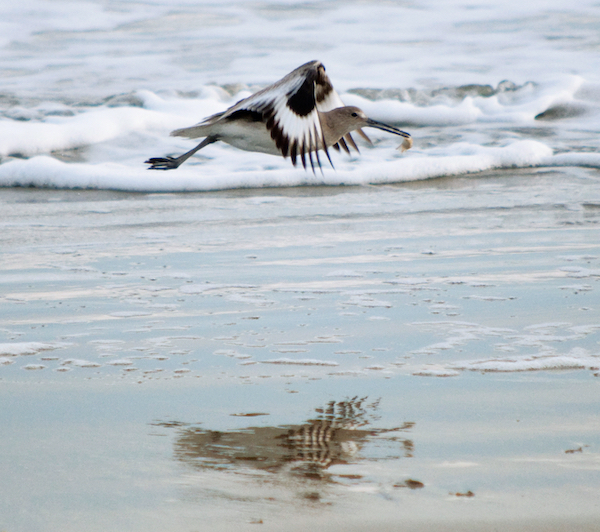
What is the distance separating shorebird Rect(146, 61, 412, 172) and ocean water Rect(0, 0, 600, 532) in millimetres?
585

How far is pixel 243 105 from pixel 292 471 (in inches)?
114

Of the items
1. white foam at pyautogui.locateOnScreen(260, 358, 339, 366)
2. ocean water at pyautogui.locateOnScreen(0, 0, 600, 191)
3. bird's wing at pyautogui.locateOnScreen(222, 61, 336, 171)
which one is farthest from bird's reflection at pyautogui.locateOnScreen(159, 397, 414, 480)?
ocean water at pyautogui.locateOnScreen(0, 0, 600, 191)

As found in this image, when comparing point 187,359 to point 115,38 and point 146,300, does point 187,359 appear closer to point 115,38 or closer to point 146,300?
point 146,300

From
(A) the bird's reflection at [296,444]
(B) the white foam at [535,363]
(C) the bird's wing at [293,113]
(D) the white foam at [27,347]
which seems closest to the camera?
(A) the bird's reflection at [296,444]

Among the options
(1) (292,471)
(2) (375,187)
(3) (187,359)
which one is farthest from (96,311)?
(2) (375,187)

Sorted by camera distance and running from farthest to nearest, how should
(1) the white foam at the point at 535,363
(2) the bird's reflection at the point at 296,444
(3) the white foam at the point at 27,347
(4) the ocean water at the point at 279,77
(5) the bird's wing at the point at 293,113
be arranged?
(4) the ocean water at the point at 279,77, (5) the bird's wing at the point at 293,113, (3) the white foam at the point at 27,347, (1) the white foam at the point at 535,363, (2) the bird's reflection at the point at 296,444

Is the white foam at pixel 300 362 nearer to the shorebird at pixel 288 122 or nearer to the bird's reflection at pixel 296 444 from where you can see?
the bird's reflection at pixel 296 444

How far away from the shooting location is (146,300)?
3.60 metres

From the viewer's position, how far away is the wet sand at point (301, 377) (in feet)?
6.05

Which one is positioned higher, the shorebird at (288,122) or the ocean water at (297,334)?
the shorebird at (288,122)

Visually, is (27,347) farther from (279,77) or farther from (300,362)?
(279,77)

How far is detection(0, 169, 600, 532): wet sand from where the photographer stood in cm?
184

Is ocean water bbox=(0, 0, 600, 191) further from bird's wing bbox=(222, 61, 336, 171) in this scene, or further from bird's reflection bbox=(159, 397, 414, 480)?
bird's reflection bbox=(159, 397, 414, 480)

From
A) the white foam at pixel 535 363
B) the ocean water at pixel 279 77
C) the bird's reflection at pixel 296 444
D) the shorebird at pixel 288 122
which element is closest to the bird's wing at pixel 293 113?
the shorebird at pixel 288 122
